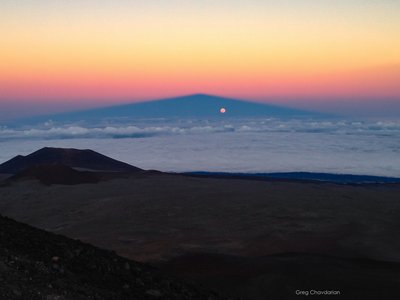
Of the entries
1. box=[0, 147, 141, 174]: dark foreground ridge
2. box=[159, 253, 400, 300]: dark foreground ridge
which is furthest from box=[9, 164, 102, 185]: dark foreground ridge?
box=[159, 253, 400, 300]: dark foreground ridge

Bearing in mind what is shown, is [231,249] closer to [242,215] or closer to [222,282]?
[222,282]

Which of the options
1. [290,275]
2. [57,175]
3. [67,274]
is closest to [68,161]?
[57,175]

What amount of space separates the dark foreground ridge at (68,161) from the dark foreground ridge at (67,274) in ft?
171

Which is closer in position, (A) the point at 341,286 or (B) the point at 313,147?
(A) the point at 341,286

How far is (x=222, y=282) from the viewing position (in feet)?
45.4

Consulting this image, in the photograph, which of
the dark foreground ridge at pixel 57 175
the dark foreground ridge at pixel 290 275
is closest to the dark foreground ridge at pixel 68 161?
the dark foreground ridge at pixel 57 175

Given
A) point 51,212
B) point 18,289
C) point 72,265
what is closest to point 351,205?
point 51,212

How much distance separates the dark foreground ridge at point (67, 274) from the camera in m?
7.37

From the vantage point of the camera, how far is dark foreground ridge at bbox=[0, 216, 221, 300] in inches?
290

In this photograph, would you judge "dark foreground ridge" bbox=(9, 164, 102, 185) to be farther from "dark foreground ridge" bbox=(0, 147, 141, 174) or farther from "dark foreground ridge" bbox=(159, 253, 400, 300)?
"dark foreground ridge" bbox=(159, 253, 400, 300)

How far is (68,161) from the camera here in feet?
212

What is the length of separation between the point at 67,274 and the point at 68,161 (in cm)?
5838

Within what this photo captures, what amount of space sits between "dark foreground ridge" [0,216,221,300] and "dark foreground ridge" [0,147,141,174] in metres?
52.3

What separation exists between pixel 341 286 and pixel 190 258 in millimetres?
5644
